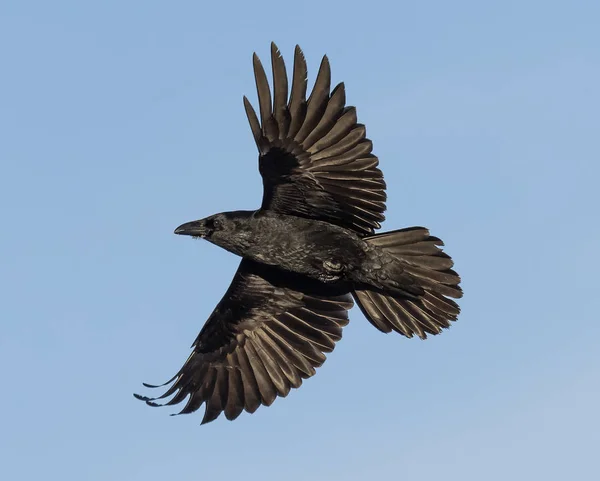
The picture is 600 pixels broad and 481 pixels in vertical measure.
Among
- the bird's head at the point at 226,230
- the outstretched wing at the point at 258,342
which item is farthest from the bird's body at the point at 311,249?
the outstretched wing at the point at 258,342

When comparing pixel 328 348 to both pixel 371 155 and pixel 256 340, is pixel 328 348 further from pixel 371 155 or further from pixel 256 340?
pixel 371 155

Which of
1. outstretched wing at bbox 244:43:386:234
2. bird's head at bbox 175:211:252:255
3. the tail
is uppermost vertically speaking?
outstretched wing at bbox 244:43:386:234

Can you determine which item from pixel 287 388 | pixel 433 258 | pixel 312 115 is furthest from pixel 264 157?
pixel 287 388

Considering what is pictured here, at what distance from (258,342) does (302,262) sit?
2.05 m

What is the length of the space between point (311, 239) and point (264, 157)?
41.6 inches

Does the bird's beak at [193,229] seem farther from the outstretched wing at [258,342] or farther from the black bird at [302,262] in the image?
the outstretched wing at [258,342]

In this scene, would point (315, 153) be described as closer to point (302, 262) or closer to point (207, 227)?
point (302, 262)

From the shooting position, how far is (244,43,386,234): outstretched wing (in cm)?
1368

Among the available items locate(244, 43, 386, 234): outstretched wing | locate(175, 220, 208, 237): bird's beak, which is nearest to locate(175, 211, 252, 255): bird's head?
locate(175, 220, 208, 237): bird's beak

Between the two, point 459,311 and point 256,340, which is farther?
point 256,340

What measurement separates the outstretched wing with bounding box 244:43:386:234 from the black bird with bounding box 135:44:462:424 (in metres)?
0.01

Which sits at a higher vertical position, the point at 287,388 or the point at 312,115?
the point at 312,115

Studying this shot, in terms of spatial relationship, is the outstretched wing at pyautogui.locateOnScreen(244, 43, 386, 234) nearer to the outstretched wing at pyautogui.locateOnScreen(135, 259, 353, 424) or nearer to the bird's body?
the bird's body

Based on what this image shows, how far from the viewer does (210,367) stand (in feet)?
52.7
